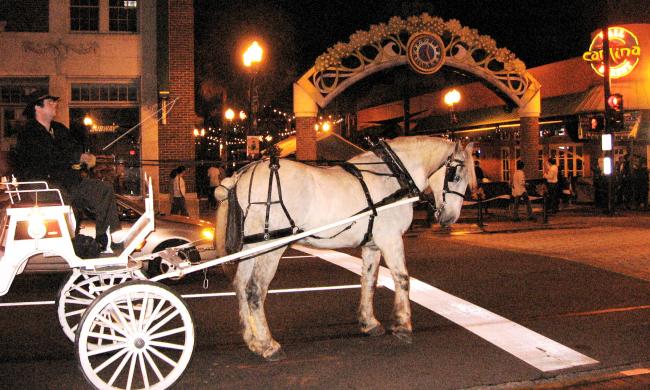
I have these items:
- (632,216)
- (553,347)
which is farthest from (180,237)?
(632,216)

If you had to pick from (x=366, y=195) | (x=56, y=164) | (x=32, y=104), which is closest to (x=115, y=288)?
(x=56, y=164)

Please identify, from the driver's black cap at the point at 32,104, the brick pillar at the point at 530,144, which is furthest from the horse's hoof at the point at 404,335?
the brick pillar at the point at 530,144

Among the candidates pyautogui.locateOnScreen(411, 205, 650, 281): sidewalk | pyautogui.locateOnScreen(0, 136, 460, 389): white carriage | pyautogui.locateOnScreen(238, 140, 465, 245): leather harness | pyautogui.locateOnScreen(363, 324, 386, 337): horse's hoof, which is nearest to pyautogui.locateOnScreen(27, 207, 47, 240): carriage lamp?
pyautogui.locateOnScreen(0, 136, 460, 389): white carriage

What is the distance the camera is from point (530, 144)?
24.2 metres

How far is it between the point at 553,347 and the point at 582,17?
29459 mm

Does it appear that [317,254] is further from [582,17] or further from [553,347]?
[582,17]

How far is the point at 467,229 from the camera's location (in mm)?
18344

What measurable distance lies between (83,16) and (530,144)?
16.4m

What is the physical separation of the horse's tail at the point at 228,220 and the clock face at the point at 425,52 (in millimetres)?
15510

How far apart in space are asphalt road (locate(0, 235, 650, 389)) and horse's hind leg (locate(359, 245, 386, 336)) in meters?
0.16

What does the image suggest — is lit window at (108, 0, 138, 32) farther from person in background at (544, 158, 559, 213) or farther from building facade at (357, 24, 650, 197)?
person in background at (544, 158, 559, 213)

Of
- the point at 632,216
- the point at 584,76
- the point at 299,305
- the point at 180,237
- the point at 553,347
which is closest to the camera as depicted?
the point at 553,347

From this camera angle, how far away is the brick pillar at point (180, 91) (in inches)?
791

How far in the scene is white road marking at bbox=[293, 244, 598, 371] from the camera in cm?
605
